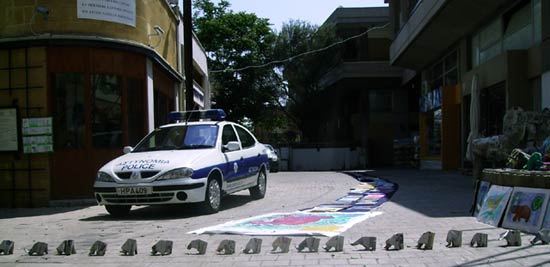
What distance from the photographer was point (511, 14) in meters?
16.8

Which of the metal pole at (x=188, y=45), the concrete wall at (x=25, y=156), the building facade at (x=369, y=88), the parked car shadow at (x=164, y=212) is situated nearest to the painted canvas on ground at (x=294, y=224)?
the parked car shadow at (x=164, y=212)

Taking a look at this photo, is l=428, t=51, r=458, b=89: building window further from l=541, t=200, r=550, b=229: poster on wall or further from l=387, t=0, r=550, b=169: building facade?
l=541, t=200, r=550, b=229: poster on wall

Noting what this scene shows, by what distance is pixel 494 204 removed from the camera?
7762mm


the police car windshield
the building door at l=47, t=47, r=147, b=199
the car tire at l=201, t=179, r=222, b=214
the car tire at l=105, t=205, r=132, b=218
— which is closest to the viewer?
the car tire at l=201, t=179, r=222, b=214

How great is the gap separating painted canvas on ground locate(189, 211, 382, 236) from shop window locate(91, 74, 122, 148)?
188 inches

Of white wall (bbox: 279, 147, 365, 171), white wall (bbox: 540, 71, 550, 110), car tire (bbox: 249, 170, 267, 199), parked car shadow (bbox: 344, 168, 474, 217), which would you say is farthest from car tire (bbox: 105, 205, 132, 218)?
white wall (bbox: 279, 147, 365, 171)

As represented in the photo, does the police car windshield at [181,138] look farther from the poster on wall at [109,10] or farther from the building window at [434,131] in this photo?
the building window at [434,131]

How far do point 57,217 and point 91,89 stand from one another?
311 cm

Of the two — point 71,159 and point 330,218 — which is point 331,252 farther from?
point 71,159

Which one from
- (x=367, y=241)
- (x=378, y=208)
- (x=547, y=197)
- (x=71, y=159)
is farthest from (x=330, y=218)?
(x=71, y=159)

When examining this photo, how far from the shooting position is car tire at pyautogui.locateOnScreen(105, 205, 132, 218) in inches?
382

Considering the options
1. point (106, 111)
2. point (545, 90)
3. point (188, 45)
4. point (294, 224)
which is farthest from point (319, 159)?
point (294, 224)

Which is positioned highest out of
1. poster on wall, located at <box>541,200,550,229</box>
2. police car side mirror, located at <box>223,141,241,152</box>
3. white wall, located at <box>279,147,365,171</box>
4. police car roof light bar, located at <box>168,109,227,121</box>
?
police car roof light bar, located at <box>168,109,227,121</box>

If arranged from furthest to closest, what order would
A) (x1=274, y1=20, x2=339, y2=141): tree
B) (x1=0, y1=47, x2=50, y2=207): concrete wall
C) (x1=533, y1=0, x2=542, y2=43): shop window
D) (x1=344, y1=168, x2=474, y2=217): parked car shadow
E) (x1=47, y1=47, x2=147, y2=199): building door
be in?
(x1=274, y1=20, x2=339, y2=141): tree < (x1=533, y1=0, x2=542, y2=43): shop window < (x1=47, y1=47, x2=147, y2=199): building door < (x1=0, y1=47, x2=50, y2=207): concrete wall < (x1=344, y1=168, x2=474, y2=217): parked car shadow
